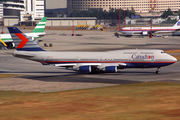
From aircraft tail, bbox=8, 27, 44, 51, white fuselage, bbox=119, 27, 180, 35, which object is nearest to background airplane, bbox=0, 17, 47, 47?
aircraft tail, bbox=8, 27, 44, 51

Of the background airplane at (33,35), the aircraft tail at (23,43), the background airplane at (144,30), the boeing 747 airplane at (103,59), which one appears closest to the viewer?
the boeing 747 airplane at (103,59)

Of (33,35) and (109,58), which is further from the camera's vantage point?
(33,35)

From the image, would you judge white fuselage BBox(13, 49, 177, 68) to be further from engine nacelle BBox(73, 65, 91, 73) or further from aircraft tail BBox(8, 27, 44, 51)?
aircraft tail BBox(8, 27, 44, 51)

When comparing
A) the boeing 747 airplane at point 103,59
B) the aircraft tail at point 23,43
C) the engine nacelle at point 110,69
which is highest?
the aircraft tail at point 23,43

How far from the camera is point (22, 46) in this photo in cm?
5241

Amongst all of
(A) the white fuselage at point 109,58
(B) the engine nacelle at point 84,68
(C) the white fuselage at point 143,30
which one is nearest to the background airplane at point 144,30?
(C) the white fuselage at point 143,30

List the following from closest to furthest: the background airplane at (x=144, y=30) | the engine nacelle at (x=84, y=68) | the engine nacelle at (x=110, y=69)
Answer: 1. the engine nacelle at (x=110, y=69)
2. the engine nacelle at (x=84, y=68)
3. the background airplane at (x=144, y=30)

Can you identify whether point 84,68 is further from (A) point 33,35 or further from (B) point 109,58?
(A) point 33,35

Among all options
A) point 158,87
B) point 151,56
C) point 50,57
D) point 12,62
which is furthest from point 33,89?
point 12,62

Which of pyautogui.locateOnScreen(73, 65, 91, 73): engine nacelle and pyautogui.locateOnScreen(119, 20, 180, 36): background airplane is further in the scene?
pyautogui.locateOnScreen(119, 20, 180, 36): background airplane

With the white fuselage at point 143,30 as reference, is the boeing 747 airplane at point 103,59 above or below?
below

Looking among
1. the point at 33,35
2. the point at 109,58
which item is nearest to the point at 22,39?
the point at 109,58

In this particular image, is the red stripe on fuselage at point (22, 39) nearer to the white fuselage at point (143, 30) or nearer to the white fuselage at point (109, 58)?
the white fuselage at point (109, 58)

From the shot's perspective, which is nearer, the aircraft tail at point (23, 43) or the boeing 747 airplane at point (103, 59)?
the boeing 747 airplane at point (103, 59)
